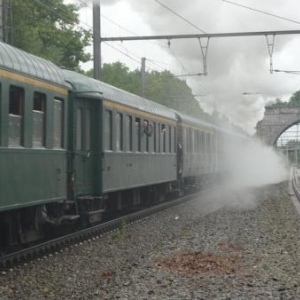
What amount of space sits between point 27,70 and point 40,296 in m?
3.54

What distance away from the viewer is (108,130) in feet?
47.0

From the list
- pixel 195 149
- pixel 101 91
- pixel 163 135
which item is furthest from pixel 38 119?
pixel 195 149

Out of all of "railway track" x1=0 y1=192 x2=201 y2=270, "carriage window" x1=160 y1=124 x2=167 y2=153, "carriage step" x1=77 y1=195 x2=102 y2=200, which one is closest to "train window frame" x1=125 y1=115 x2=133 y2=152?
"railway track" x1=0 y1=192 x2=201 y2=270

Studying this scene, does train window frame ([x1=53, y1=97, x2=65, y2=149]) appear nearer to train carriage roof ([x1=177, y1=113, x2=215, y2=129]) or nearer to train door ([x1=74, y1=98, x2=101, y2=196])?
train door ([x1=74, y1=98, x2=101, y2=196])

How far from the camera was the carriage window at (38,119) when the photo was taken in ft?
33.0

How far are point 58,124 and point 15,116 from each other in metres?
1.94

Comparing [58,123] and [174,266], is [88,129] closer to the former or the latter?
[58,123]

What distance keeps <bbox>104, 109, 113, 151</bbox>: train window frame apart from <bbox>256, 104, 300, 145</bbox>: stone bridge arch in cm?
8191

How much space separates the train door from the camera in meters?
12.7

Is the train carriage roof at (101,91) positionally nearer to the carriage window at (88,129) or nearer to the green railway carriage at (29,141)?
the carriage window at (88,129)

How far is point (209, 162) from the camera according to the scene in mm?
30375

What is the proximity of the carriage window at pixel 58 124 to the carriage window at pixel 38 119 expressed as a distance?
59cm

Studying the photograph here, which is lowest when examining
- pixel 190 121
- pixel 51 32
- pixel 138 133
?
pixel 138 133

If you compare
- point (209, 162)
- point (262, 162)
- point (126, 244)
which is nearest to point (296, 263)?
point (126, 244)
